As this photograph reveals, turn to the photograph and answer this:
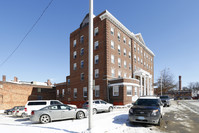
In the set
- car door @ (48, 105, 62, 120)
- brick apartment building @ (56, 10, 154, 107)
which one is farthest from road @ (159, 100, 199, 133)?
brick apartment building @ (56, 10, 154, 107)

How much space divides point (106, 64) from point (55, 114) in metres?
16.4

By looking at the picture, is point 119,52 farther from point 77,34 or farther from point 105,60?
point 77,34

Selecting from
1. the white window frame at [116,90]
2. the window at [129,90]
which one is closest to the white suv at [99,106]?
the white window frame at [116,90]

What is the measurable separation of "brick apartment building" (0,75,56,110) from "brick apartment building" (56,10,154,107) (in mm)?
4442

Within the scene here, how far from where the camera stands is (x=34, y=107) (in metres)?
14.6

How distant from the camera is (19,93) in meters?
34.0

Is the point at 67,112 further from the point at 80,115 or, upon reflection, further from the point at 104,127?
the point at 104,127

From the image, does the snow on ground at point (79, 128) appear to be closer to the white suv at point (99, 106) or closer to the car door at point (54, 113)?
the car door at point (54, 113)

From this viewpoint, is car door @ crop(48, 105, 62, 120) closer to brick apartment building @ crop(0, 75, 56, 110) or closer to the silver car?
the silver car

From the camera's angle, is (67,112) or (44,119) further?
(67,112)

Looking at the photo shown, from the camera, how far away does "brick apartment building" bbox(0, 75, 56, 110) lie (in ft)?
102

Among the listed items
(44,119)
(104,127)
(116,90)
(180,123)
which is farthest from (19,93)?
(180,123)

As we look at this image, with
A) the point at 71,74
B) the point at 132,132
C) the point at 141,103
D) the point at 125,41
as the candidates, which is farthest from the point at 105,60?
the point at 132,132

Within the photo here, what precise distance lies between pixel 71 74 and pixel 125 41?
15.5 meters
